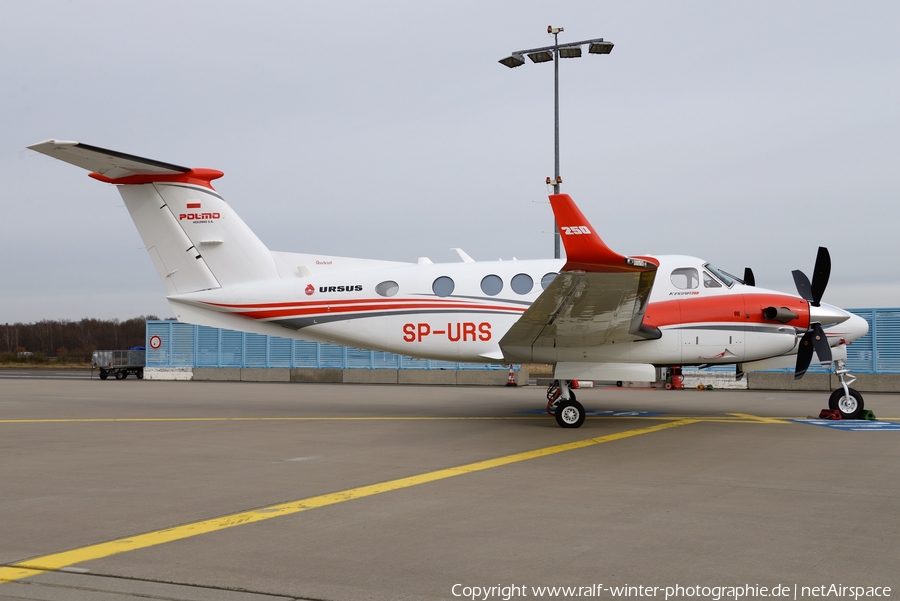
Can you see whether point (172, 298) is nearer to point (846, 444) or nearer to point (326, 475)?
point (326, 475)

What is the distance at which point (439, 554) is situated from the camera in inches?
216

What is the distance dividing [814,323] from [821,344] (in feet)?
1.53

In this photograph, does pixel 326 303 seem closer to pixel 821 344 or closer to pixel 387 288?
pixel 387 288

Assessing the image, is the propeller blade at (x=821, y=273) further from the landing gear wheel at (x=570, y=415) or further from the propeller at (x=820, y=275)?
the landing gear wheel at (x=570, y=415)

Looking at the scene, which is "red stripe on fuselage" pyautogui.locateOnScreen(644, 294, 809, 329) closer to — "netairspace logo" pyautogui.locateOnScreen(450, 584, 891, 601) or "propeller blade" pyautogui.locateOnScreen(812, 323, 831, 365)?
"propeller blade" pyautogui.locateOnScreen(812, 323, 831, 365)

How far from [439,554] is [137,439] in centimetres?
899

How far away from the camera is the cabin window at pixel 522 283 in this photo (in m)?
15.3

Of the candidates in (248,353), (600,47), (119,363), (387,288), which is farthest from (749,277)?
(119,363)

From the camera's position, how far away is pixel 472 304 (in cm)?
1545

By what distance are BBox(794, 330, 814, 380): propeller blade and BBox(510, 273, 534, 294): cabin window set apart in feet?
17.9

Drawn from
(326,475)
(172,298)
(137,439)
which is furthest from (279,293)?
(326,475)

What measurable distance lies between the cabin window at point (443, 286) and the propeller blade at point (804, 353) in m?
7.08

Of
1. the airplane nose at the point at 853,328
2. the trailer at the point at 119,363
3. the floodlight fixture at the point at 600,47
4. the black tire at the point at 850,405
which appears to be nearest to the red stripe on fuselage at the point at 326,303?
the airplane nose at the point at 853,328

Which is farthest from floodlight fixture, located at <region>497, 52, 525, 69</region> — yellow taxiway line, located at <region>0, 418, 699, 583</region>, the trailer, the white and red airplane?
the trailer
